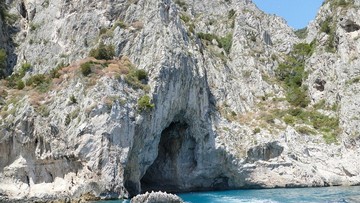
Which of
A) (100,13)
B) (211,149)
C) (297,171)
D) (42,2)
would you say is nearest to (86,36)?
(100,13)

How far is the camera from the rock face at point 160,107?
142 ft

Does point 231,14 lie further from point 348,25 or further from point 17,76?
point 17,76

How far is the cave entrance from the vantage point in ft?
177

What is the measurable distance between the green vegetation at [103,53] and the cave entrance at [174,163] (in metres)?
11.8

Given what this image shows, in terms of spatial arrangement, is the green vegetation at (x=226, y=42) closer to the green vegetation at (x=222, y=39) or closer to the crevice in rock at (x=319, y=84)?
the green vegetation at (x=222, y=39)

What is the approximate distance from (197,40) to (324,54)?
71.9ft

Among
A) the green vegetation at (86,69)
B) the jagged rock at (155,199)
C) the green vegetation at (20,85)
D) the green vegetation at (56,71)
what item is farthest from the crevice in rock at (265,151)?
the green vegetation at (20,85)

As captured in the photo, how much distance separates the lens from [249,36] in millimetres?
81688

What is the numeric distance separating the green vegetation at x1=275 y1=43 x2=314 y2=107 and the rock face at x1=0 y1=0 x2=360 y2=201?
1.86ft

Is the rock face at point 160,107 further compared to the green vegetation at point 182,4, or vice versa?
the green vegetation at point 182,4

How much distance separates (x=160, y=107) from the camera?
49.1 metres

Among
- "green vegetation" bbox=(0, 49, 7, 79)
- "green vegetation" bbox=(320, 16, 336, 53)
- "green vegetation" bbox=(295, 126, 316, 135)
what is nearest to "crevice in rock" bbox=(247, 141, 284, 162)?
"green vegetation" bbox=(295, 126, 316, 135)

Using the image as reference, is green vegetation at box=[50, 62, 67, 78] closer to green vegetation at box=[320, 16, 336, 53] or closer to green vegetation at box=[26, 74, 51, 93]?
green vegetation at box=[26, 74, 51, 93]

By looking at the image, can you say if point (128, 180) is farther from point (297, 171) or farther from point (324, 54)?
point (324, 54)
